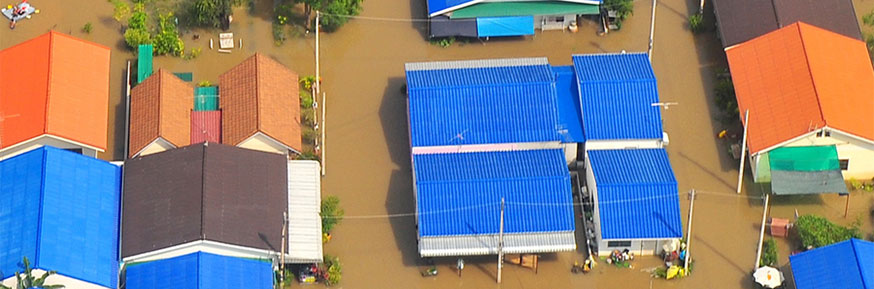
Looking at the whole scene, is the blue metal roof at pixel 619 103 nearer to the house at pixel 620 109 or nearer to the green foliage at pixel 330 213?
the house at pixel 620 109

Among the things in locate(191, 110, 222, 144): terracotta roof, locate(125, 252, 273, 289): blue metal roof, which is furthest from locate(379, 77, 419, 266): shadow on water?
locate(191, 110, 222, 144): terracotta roof

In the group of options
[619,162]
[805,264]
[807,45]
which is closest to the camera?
[805,264]

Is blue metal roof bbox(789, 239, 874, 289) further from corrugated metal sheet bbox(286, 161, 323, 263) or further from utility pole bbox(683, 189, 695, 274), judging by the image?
corrugated metal sheet bbox(286, 161, 323, 263)

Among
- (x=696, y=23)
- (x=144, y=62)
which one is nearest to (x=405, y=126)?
(x=144, y=62)

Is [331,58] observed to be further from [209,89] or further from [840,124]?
[840,124]

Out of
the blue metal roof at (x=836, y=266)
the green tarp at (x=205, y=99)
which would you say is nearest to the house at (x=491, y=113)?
the green tarp at (x=205, y=99)

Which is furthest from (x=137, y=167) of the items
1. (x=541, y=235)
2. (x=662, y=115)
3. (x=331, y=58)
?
(x=662, y=115)

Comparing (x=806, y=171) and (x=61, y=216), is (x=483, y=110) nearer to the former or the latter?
(x=806, y=171)
